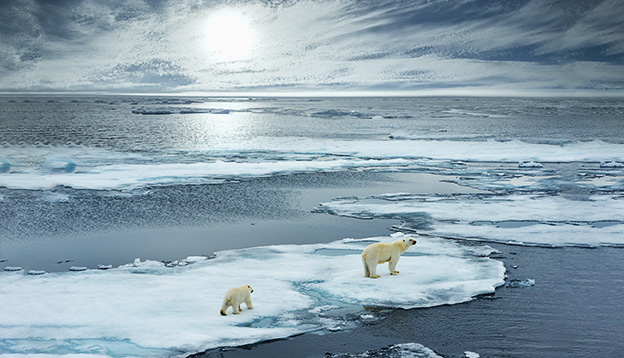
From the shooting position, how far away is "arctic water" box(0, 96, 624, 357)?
764 centimetres

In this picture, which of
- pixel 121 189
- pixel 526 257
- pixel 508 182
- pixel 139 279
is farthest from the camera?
pixel 508 182

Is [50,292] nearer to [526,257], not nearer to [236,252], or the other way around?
[236,252]

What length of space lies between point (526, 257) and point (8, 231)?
406 inches

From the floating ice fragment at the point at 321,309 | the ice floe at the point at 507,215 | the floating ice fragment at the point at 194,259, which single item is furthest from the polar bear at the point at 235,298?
the ice floe at the point at 507,215

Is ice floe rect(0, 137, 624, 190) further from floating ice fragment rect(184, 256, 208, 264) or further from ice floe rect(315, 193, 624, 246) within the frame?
floating ice fragment rect(184, 256, 208, 264)

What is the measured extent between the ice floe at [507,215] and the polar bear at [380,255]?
3.04 meters

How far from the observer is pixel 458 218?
13742mm

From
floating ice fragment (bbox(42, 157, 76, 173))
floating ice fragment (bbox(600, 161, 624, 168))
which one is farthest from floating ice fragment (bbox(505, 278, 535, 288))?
floating ice fragment (bbox(42, 157, 76, 173))

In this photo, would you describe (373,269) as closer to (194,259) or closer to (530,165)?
(194,259)

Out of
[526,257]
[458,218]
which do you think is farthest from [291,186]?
[526,257]

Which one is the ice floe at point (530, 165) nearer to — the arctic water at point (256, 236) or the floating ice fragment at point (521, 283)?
the arctic water at point (256, 236)

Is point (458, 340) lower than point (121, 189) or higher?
lower

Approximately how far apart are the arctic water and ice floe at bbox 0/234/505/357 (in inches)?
1.1

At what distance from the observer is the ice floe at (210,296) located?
7.12 meters
